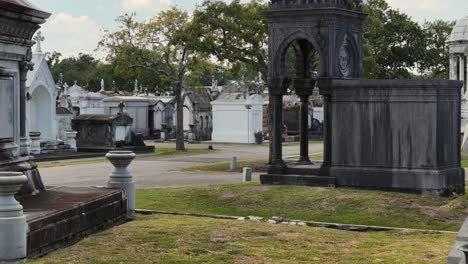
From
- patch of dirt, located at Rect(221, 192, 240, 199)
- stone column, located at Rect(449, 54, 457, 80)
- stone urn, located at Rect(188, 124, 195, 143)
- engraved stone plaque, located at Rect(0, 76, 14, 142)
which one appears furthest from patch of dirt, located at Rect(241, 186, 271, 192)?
stone urn, located at Rect(188, 124, 195, 143)

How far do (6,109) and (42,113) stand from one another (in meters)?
27.6

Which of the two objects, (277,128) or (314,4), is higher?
(314,4)

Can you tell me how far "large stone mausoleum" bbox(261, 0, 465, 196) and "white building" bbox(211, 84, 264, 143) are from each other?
33082mm

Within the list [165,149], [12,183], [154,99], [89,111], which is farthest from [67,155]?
[12,183]

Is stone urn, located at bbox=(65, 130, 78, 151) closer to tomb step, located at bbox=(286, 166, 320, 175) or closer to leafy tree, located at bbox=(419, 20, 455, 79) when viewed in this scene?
tomb step, located at bbox=(286, 166, 320, 175)

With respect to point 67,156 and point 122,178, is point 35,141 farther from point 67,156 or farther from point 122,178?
point 122,178

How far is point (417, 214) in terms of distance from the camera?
48.2ft

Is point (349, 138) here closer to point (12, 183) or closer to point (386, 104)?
point (386, 104)

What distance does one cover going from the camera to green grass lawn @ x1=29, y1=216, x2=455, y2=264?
9.95 metres

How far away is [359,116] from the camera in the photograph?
57.1ft

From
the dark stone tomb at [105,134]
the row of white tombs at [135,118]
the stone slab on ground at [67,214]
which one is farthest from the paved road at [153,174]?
the stone slab on ground at [67,214]

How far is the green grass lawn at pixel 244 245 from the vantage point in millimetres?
9945

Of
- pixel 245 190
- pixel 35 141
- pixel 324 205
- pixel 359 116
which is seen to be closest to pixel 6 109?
pixel 324 205

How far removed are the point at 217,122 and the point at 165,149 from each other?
9.39 meters
